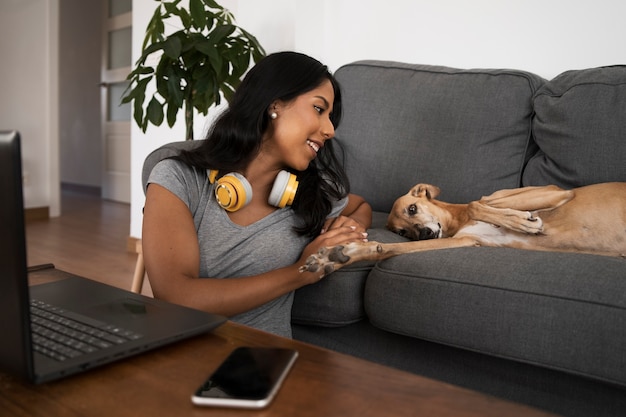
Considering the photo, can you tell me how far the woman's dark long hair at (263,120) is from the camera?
1558mm

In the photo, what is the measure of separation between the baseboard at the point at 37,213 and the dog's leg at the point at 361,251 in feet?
15.4

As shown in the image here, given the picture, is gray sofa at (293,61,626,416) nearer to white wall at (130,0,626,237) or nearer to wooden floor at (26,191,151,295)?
white wall at (130,0,626,237)

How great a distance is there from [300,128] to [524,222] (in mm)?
773

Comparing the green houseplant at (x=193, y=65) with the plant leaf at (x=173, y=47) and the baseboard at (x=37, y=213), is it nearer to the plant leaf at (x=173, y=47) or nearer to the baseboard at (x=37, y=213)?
the plant leaf at (x=173, y=47)

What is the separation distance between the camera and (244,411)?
614 mm

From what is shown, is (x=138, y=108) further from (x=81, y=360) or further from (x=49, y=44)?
(x=49, y=44)

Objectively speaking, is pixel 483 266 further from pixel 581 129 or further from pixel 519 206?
pixel 581 129

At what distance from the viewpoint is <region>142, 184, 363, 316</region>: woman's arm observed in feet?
4.01

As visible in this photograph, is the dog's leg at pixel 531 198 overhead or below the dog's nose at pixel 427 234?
overhead

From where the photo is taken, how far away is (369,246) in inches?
62.3

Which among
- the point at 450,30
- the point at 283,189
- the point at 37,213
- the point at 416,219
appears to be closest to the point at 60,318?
the point at 283,189

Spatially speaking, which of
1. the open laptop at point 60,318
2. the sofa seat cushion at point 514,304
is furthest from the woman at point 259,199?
the open laptop at point 60,318

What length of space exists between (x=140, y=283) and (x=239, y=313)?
136 cm

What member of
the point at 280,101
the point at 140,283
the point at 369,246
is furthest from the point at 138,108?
the point at 369,246
